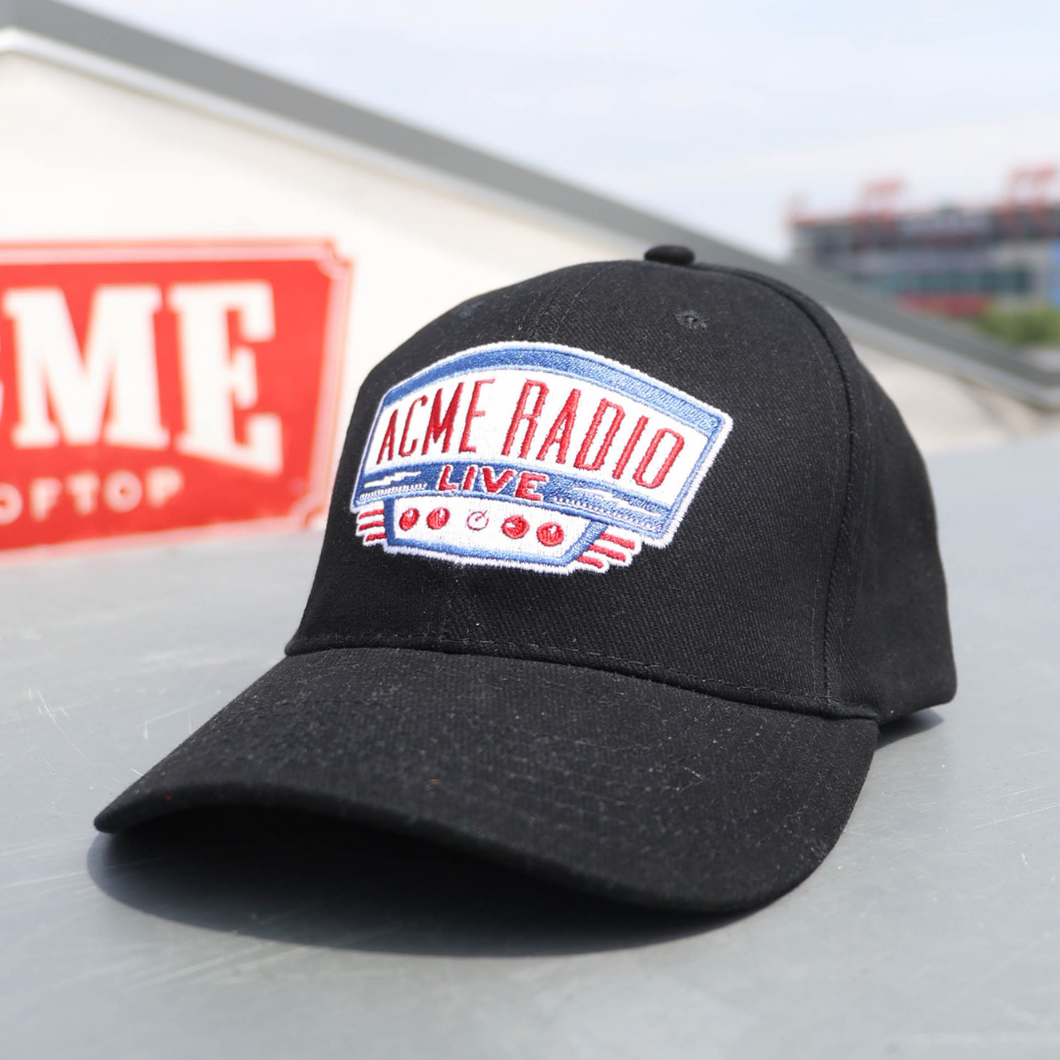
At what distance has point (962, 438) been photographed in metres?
3.68

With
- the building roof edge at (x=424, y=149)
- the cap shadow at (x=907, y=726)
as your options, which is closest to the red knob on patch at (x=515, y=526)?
the cap shadow at (x=907, y=726)

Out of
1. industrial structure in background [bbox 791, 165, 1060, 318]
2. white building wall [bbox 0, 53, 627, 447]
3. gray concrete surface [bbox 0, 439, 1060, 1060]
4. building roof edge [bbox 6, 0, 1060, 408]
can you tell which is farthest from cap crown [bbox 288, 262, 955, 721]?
industrial structure in background [bbox 791, 165, 1060, 318]

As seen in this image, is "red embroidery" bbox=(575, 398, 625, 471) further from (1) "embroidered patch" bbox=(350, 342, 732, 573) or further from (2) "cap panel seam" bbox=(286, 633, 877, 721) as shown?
(2) "cap panel seam" bbox=(286, 633, 877, 721)

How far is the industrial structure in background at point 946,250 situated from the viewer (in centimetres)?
3981

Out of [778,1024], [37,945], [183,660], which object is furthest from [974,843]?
[183,660]

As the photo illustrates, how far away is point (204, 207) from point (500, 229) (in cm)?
67

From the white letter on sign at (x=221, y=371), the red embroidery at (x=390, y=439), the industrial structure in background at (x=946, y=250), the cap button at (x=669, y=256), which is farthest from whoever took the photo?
the industrial structure in background at (x=946, y=250)

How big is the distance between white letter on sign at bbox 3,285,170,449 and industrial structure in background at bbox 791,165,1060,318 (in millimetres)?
38395

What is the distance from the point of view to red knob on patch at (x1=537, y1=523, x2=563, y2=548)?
2.66ft

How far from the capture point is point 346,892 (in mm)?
714

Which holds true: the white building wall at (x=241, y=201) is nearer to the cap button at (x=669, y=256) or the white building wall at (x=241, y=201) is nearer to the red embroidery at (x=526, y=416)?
the cap button at (x=669, y=256)

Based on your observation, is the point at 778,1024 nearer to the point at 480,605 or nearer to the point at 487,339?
the point at 480,605

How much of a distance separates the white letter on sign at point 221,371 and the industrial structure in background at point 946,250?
125ft

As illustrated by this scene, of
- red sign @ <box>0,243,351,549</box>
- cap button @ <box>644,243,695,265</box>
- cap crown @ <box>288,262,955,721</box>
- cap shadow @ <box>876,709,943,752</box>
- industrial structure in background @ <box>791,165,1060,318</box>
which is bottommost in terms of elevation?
industrial structure in background @ <box>791,165,1060,318</box>
